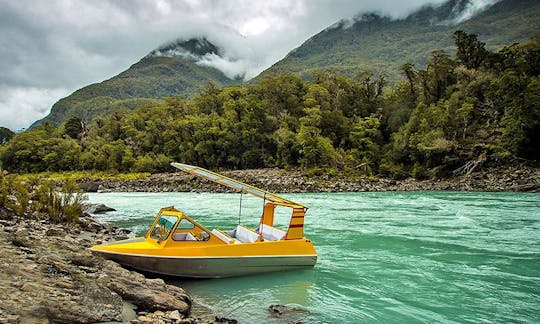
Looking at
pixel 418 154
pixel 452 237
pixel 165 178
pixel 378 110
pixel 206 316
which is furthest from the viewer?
Answer: pixel 378 110

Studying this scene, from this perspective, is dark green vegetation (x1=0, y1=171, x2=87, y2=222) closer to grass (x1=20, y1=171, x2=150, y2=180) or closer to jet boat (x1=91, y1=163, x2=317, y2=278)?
jet boat (x1=91, y1=163, x2=317, y2=278)

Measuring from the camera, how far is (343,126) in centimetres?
6372

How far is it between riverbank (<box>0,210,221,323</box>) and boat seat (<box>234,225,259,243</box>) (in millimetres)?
3358

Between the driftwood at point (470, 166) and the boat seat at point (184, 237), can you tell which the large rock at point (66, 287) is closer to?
the boat seat at point (184, 237)

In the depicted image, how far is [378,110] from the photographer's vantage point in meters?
65.8

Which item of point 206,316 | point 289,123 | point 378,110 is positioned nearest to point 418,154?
point 378,110

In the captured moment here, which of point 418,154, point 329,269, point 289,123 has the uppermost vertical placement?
point 289,123

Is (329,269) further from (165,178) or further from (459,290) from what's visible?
(165,178)

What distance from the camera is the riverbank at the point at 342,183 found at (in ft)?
124

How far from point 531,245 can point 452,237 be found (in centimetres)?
284

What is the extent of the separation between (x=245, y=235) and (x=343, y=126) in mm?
54901

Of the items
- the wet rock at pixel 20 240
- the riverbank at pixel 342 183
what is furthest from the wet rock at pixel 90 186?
the wet rock at pixel 20 240

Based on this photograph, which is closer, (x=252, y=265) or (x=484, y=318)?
(x=484, y=318)

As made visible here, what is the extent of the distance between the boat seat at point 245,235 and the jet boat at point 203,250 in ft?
0.15
